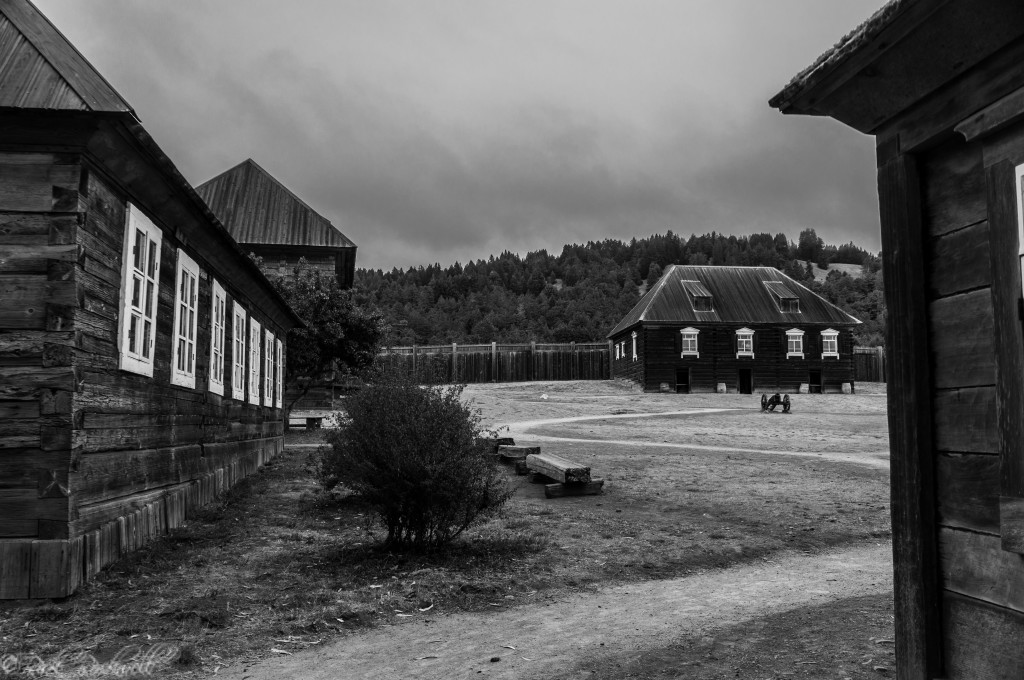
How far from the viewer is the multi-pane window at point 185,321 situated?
9016mm

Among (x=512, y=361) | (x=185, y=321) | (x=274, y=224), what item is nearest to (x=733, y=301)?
(x=512, y=361)

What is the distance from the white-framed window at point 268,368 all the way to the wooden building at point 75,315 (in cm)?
846

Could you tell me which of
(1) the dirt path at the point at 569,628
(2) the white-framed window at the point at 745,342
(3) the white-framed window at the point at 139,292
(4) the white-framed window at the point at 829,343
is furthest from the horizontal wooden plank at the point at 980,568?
(4) the white-framed window at the point at 829,343

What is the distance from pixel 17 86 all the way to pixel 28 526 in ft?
11.4

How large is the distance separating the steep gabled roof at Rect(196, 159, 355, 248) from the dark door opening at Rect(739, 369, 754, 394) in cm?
2467

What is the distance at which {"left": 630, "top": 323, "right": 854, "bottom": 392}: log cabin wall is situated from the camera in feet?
144

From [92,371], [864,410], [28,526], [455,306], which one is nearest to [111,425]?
[92,371]

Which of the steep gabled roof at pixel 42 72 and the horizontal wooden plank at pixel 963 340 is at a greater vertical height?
the steep gabled roof at pixel 42 72

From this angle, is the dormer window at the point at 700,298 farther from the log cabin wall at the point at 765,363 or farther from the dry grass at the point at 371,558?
the dry grass at the point at 371,558

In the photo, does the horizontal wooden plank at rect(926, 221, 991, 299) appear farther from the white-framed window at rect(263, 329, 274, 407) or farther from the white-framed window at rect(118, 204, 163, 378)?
the white-framed window at rect(263, 329, 274, 407)

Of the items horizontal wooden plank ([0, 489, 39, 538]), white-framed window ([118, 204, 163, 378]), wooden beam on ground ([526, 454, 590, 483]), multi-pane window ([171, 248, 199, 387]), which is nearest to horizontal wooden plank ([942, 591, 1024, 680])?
horizontal wooden plank ([0, 489, 39, 538])

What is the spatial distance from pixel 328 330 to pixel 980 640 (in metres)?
21.8

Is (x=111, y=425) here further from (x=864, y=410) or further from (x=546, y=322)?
(x=546, y=322)

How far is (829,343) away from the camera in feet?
145
